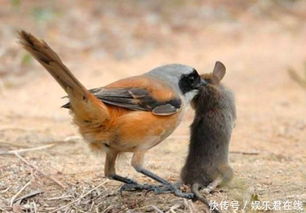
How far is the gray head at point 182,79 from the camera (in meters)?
6.43

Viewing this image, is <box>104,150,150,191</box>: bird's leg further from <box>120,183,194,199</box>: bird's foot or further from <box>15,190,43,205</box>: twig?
<box>15,190,43,205</box>: twig

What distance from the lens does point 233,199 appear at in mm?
5863

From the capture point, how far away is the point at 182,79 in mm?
6535

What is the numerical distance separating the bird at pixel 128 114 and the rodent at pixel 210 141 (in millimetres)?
164

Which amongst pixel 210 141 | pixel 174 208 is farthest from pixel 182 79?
pixel 174 208

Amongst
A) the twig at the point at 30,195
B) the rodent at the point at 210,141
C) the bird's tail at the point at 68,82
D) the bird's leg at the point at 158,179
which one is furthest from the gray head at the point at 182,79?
the twig at the point at 30,195

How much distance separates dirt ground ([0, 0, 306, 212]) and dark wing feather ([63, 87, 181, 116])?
53 cm

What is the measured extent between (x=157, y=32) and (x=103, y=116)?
7.72 metres

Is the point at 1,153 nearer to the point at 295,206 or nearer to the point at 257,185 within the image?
the point at 257,185

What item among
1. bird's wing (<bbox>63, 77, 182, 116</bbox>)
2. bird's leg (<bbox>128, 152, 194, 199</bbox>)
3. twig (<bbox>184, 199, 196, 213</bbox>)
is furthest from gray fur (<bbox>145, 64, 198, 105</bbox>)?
twig (<bbox>184, 199, 196, 213</bbox>)

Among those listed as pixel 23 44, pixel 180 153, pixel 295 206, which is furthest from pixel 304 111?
pixel 23 44

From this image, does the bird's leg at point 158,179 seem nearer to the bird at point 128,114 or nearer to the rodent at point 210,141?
the bird at point 128,114

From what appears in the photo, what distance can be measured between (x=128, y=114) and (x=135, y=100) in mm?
158

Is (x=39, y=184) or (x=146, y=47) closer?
(x=39, y=184)
